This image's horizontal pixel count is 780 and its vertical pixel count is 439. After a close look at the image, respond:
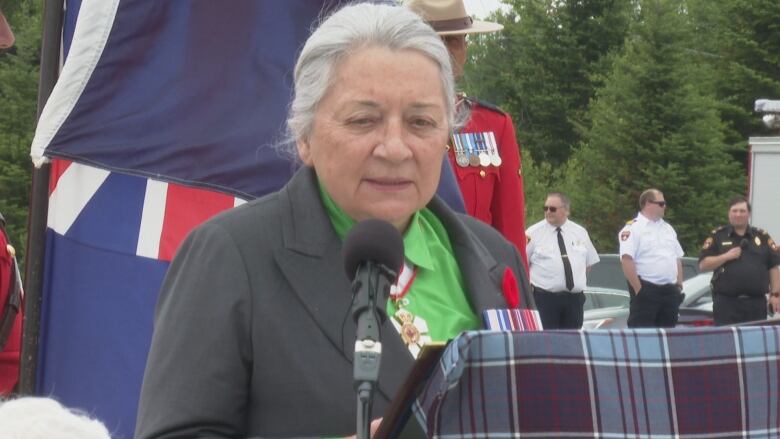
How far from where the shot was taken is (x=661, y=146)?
115 feet

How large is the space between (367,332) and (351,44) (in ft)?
2.60

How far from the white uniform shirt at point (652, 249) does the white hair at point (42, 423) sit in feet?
41.9

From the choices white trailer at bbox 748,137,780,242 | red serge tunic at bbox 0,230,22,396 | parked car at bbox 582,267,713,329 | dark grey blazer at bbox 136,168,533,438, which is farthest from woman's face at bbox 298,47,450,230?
white trailer at bbox 748,137,780,242

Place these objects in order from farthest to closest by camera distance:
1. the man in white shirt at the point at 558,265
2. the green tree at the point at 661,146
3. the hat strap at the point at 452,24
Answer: the green tree at the point at 661,146
the man in white shirt at the point at 558,265
the hat strap at the point at 452,24

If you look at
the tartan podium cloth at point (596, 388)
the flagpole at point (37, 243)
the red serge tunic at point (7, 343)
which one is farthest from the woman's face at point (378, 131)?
the red serge tunic at point (7, 343)

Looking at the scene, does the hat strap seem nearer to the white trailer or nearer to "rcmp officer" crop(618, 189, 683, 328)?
"rcmp officer" crop(618, 189, 683, 328)

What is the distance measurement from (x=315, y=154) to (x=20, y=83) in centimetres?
2229

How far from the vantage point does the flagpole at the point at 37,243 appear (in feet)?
13.1

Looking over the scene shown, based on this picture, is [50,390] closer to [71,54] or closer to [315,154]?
[71,54]

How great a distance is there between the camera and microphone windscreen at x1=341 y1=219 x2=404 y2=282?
2.03 metres

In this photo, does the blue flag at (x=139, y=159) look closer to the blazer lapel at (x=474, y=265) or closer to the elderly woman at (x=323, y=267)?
the blazer lapel at (x=474, y=265)

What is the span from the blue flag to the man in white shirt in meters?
9.08

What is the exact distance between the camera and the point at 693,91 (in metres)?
35.3

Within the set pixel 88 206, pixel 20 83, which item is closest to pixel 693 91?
pixel 20 83
